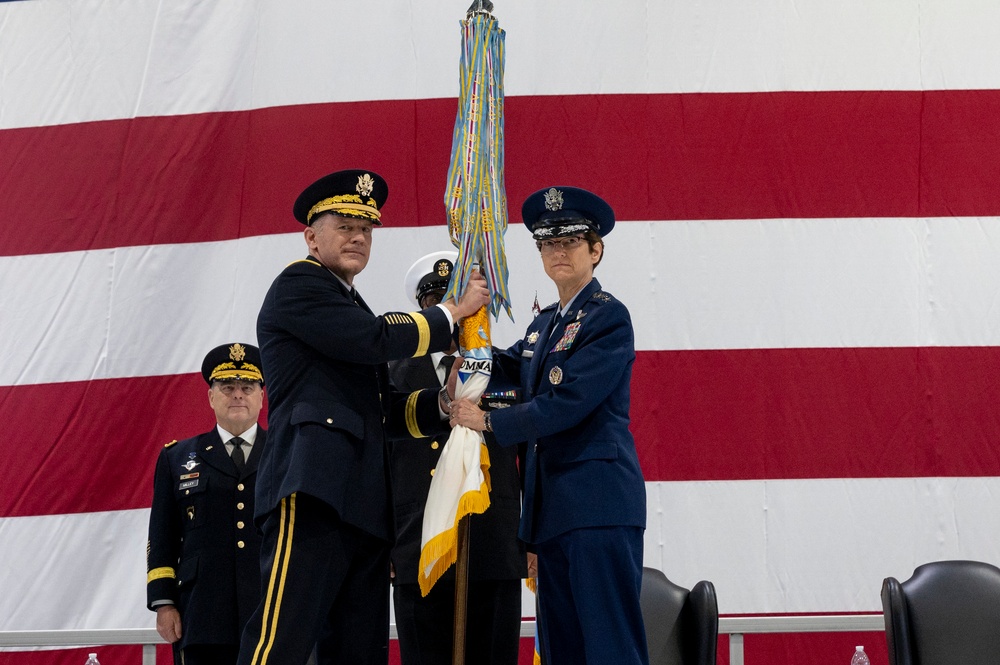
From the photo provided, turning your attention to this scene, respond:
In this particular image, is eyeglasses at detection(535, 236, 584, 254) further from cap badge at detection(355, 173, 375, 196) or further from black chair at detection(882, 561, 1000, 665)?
black chair at detection(882, 561, 1000, 665)

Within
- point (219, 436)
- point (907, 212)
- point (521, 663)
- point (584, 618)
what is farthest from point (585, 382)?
point (907, 212)

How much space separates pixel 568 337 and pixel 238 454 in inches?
42.1

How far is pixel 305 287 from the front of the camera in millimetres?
2105

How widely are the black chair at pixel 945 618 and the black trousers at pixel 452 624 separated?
89 cm

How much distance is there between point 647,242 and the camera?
10.7 ft

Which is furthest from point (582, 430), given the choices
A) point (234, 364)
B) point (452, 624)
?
point (234, 364)

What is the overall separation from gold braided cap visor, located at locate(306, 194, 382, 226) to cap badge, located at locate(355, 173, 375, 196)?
16 millimetres

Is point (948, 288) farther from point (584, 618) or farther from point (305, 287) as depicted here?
point (305, 287)

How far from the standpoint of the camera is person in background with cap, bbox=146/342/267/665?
2.61 meters

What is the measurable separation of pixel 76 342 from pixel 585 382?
80.7 inches

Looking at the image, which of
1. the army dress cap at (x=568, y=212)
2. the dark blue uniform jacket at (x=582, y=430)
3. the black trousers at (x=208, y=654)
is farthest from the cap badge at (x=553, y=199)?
the black trousers at (x=208, y=654)

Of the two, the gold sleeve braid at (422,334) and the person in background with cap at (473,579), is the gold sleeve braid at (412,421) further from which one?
the gold sleeve braid at (422,334)

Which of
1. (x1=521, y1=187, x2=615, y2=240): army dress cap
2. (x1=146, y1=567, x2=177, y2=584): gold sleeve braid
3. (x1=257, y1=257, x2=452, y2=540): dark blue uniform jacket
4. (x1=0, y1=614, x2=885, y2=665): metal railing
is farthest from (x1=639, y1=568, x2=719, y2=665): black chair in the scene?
(x1=146, y1=567, x2=177, y2=584): gold sleeve braid

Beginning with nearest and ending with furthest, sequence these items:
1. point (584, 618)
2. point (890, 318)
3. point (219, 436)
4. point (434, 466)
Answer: point (584, 618), point (434, 466), point (219, 436), point (890, 318)
